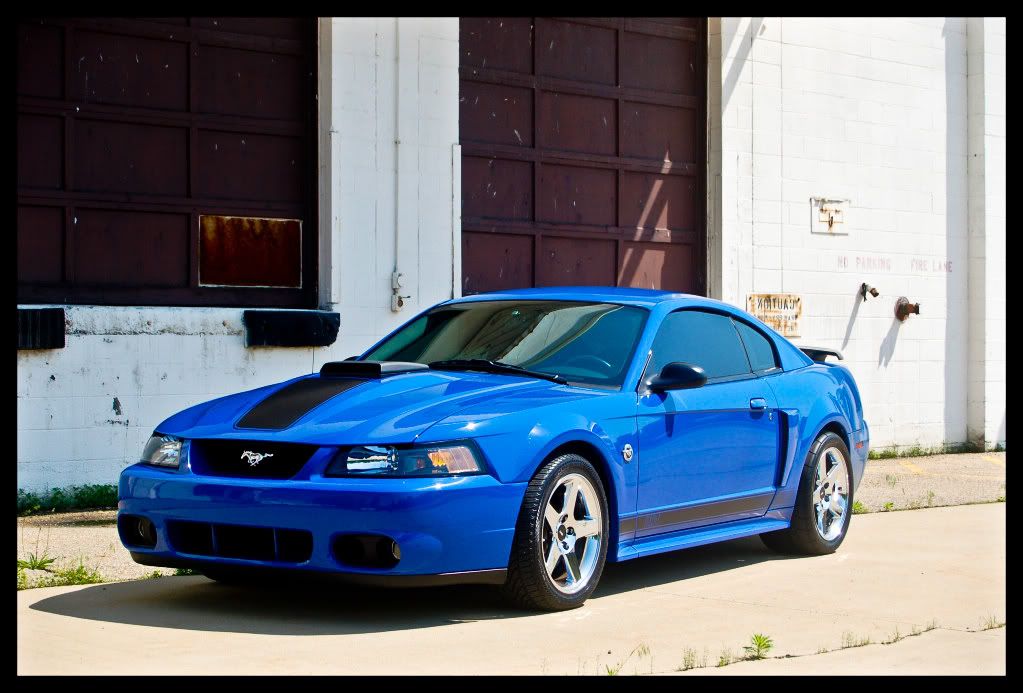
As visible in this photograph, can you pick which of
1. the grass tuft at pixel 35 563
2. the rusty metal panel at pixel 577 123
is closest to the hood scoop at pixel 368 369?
the grass tuft at pixel 35 563

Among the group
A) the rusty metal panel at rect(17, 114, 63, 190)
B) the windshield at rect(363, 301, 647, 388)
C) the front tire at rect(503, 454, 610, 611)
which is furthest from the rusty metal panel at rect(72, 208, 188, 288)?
the front tire at rect(503, 454, 610, 611)

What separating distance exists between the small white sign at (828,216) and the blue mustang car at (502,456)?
6.53m

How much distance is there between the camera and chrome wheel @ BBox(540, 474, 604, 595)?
620 cm

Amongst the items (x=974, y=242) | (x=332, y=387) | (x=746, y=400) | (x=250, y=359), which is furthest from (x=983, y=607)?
(x=974, y=242)

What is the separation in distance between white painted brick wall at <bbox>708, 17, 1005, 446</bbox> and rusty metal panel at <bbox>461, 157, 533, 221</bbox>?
2.10 m

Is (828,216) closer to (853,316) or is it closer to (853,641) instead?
(853,316)

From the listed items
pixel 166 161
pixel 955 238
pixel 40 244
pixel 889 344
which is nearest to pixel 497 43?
pixel 166 161

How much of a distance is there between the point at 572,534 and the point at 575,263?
6.86 meters

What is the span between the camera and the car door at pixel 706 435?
270 inches

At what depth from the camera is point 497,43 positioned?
12578 millimetres

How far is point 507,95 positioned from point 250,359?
333cm

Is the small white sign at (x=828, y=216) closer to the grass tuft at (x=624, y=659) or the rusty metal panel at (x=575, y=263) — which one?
the rusty metal panel at (x=575, y=263)

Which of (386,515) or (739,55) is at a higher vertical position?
(739,55)

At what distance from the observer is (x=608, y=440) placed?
6488 mm
